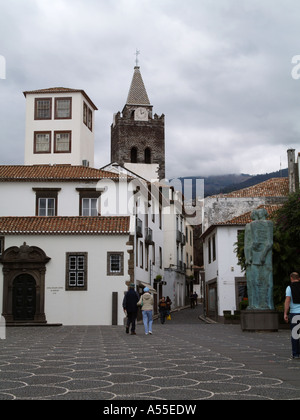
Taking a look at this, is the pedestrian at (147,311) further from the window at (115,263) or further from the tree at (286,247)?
the window at (115,263)

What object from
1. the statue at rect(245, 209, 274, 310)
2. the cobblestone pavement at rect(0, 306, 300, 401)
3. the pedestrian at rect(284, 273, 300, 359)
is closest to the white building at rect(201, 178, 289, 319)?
the statue at rect(245, 209, 274, 310)

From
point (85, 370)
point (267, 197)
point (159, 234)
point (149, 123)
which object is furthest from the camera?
point (149, 123)

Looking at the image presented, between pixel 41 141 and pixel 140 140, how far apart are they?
30782mm

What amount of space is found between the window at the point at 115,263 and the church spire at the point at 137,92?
4720cm

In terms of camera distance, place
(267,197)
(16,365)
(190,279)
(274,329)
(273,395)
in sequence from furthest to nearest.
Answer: (190,279) → (267,197) → (274,329) → (16,365) → (273,395)

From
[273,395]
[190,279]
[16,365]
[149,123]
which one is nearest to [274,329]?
[16,365]

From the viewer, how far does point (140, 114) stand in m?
75.9

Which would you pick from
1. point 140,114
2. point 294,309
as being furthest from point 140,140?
point 294,309

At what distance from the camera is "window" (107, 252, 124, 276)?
3209 centimetres

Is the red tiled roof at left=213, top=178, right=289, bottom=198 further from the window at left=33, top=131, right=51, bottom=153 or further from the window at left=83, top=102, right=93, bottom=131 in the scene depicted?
the window at left=33, top=131, right=51, bottom=153

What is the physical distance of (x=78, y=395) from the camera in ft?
21.7

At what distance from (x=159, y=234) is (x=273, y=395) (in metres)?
42.6

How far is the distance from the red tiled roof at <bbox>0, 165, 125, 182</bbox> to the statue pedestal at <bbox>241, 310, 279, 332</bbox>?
56.1 feet

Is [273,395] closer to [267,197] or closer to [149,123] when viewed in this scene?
[267,197]
